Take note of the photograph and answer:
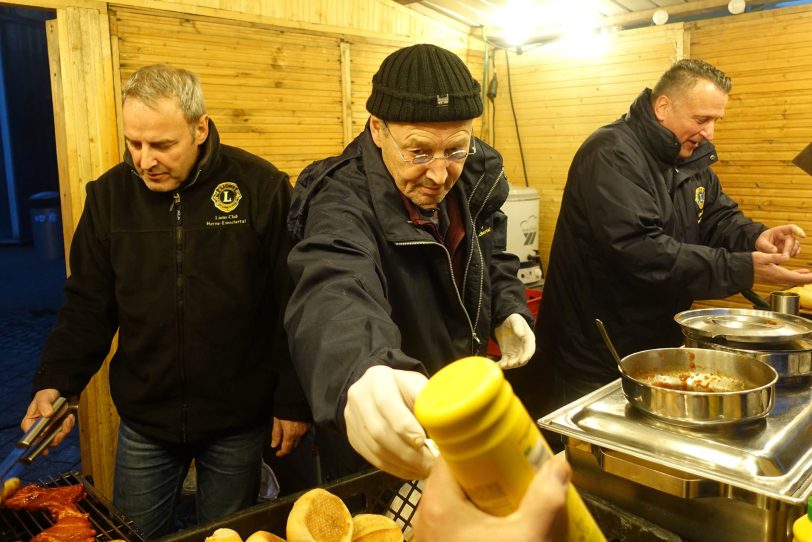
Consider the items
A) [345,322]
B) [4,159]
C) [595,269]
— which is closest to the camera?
[345,322]

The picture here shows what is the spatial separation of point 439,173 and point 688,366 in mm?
949

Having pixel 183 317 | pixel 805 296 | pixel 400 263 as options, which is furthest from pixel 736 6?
pixel 183 317

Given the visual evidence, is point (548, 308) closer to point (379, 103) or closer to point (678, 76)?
point (678, 76)

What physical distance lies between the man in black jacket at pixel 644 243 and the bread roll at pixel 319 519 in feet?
6.58

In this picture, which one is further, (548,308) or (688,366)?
(548,308)

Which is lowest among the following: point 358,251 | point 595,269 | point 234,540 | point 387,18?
point 234,540

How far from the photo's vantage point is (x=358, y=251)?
1619 mm

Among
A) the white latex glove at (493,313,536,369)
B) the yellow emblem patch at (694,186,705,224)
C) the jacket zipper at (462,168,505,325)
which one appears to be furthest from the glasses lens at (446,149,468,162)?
the yellow emblem patch at (694,186,705,224)

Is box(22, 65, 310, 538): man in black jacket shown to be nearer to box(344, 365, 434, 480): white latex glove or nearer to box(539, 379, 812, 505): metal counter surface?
box(539, 379, 812, 505): metal counter surface

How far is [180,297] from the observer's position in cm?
250

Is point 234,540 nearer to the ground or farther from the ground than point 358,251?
nearer to the ground

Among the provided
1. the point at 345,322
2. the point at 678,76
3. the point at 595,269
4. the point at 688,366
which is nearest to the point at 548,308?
the point at 595,269

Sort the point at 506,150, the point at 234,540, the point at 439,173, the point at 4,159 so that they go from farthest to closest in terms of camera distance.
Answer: the point at 4,159
the point at 506,150
the point at 439,173
the point at 234,540

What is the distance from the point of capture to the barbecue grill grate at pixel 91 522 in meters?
1.67
